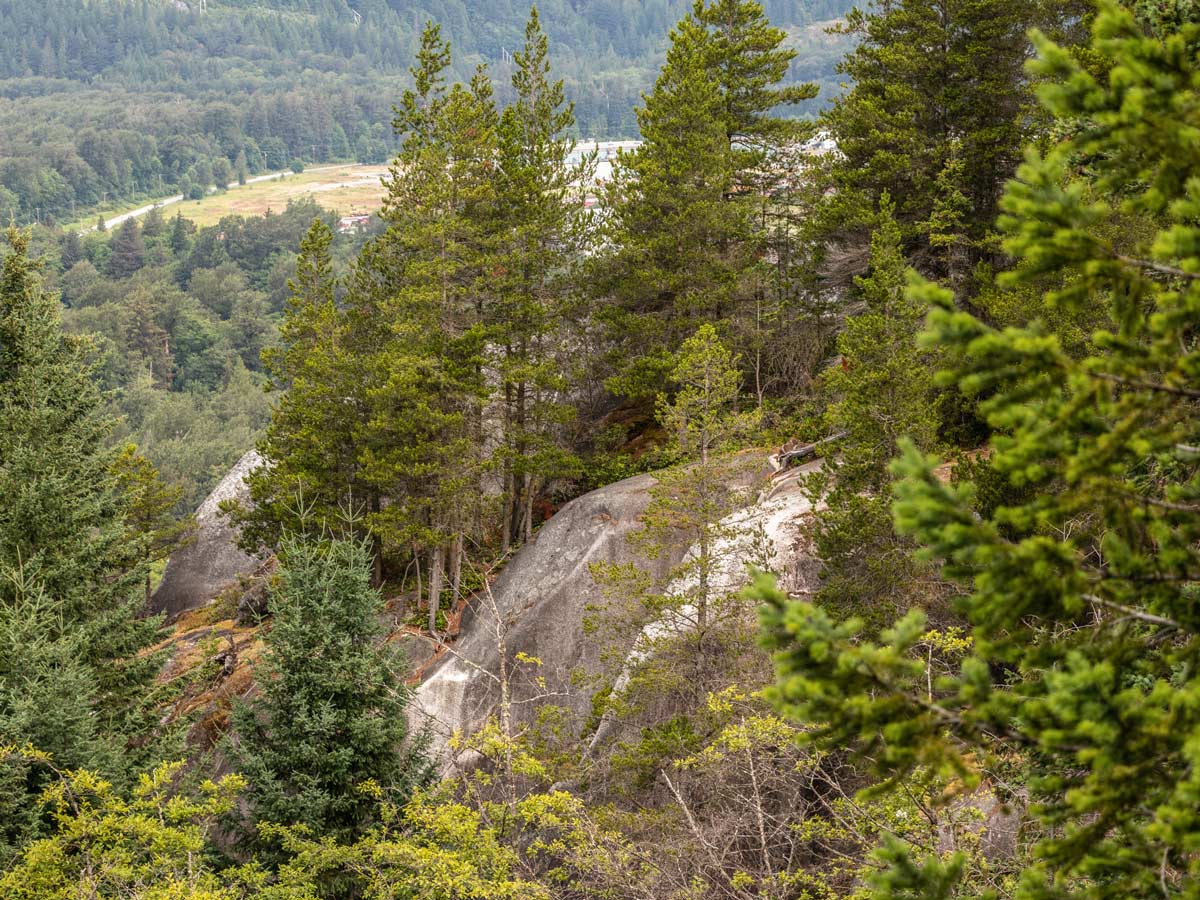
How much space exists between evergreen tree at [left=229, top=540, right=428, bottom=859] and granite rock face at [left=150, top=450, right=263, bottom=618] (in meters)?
19.6

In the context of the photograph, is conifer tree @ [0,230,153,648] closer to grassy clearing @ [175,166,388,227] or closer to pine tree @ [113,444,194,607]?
pine tree @ [113,444,194,607]

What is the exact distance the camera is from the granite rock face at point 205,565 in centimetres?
3494

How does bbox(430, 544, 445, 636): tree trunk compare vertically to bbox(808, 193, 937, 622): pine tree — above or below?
below

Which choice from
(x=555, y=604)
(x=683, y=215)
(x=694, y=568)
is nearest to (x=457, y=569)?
(x=555, y=604)

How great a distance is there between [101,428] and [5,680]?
23.9 feet

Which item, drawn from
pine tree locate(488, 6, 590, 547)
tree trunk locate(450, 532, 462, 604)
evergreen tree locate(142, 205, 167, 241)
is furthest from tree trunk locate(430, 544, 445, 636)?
evergreen tree locate(142, 205, 167, 241)

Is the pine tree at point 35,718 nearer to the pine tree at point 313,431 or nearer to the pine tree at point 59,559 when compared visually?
the pine tree at point 59,559

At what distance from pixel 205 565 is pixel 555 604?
19399 mm

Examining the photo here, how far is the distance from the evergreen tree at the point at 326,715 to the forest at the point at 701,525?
0.32 ft

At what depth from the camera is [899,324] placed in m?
15.2

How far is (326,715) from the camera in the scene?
50.6 ft

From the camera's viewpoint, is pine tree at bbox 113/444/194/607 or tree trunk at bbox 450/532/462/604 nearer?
tree trunk at bbox 450/532/462/604

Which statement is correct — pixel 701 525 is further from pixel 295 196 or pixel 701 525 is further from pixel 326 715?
pixel 295 196

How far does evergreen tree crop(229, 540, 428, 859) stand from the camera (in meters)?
15.4
